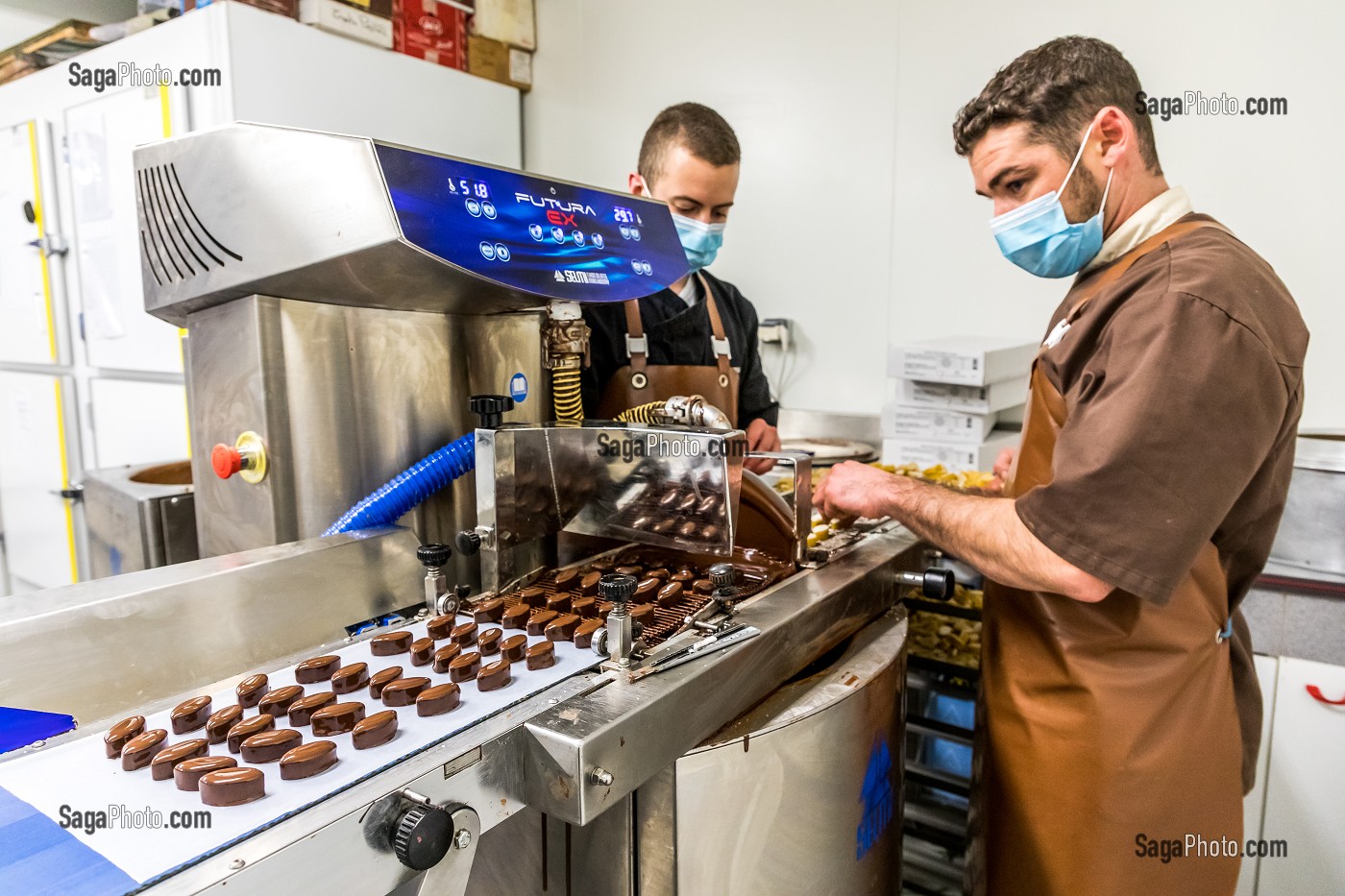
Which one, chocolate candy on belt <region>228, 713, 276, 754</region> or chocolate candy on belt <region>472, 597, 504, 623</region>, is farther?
chocolate candy on belt <region>472, 597, 504, 623</region>

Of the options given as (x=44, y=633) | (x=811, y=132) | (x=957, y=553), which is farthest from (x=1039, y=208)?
(x=811, y=132)

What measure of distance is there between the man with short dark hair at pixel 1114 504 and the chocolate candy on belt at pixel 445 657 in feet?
2.50

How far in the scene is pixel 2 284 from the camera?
11.9 feet

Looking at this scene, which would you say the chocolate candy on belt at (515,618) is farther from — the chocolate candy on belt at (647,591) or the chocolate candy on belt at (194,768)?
the chocolate candy on belt at (194,768)

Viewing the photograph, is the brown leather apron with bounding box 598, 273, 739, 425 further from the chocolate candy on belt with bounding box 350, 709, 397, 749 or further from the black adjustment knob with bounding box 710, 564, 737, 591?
the chocolate candy on belt with bounding box 350, 709, 397, 749

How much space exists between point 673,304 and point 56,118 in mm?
2666

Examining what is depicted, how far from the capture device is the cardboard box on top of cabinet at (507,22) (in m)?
3.71

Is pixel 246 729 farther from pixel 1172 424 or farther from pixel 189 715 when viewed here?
pixel 1172 424

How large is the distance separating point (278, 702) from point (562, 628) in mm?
334

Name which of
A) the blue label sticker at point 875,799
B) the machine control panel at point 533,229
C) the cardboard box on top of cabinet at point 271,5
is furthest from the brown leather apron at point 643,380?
the cardboard box on top of cabinet at point 271,5

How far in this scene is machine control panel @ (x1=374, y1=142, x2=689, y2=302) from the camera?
1.03 metres

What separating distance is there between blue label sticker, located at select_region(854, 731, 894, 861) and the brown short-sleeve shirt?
0.40 metres

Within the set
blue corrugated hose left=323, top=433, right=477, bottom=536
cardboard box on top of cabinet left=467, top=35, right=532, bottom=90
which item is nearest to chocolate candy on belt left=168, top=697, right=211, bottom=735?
blue corrugated hose left=323, top=433, right=477, bottom=536

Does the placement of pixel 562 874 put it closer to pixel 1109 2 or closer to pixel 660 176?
pixel 660 176
